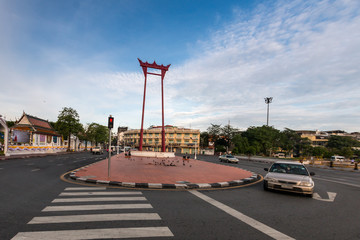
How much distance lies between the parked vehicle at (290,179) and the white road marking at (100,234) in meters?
5.61

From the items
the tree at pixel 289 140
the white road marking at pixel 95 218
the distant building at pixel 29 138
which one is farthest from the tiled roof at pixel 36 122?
the tree at pixel 289 140

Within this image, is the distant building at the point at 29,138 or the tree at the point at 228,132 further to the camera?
the tree at the point at 228,132

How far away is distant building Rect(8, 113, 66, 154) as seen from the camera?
3219cm

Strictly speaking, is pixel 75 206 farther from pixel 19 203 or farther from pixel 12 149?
pixel 12 149

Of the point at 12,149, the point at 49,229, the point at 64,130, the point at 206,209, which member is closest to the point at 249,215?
the point at 206,209

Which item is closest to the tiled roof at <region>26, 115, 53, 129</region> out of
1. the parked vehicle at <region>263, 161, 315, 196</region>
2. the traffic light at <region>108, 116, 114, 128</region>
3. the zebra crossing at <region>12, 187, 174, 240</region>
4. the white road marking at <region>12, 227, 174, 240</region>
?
the traffic light at <region>108, 116, 114, 128</region>

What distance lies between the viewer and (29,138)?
3531 centimetres

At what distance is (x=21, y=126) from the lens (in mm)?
36312

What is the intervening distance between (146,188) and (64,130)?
155 ft

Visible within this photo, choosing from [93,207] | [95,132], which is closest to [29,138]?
[95,132]

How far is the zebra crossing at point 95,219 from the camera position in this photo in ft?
12.4

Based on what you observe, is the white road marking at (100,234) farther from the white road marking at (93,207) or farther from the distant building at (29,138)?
the distant building at (29,138)

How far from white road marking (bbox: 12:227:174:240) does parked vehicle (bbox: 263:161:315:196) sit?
561cm

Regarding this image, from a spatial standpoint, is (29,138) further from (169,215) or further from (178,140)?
(178,140)
